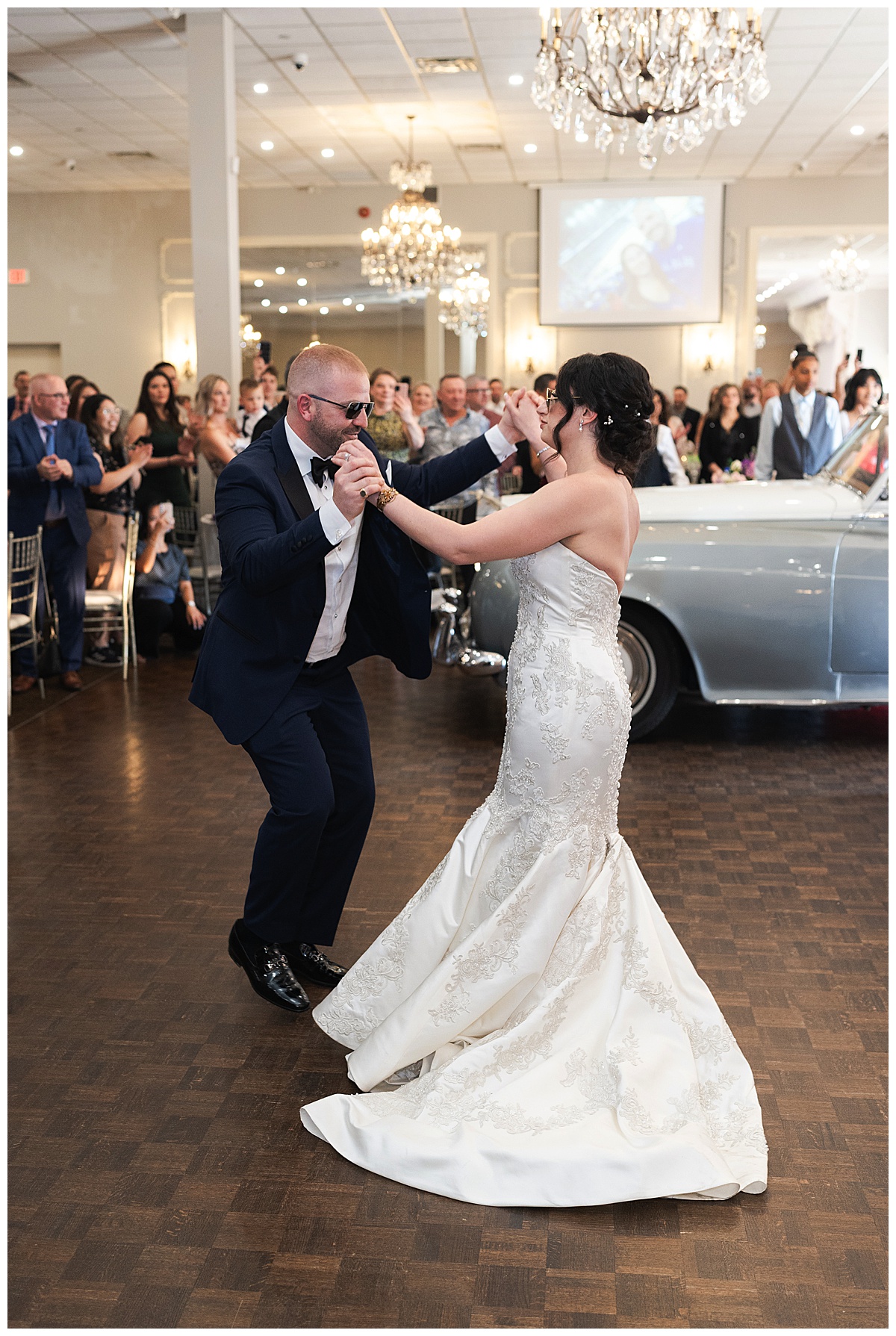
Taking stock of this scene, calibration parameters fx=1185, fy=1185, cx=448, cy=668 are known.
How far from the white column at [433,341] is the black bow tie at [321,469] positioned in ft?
45.3

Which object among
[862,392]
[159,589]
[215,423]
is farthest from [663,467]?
[159,589]

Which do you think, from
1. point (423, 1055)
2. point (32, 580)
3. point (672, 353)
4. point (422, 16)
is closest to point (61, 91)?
point (422, 16)

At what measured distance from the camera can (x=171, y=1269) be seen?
221cm

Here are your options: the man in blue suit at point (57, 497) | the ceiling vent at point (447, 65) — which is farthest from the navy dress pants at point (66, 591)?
the ceiling vent at point (447, 65)

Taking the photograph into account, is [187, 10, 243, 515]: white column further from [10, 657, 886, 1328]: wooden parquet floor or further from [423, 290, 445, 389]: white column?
[423, 290, 445, 389]: white column

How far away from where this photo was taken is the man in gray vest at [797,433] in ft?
26.9

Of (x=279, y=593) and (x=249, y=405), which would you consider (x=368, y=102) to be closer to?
(x=249, y=405)

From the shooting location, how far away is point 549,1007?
2678mm

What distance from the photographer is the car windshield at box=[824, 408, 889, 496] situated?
5.79 m

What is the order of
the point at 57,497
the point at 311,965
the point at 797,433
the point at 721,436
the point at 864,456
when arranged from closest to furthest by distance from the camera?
the point at 311,965
the point at 864,456
the point at 57,497
the point at 797,433
the point at 721,436

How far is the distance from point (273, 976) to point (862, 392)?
6.27 metres

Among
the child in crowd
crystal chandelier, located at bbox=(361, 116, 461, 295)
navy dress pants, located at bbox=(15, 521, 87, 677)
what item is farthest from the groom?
crystal chandelier, located at bbox=(361, 116, 461, 295)

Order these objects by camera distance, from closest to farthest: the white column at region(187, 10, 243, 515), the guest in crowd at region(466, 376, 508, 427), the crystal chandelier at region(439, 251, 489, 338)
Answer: the guest in crowd at region(466, 376, 508, 427) → the white column at region(187, 10, 243, 515) → the crystal chandelier at region(439, 251, 489, 338)

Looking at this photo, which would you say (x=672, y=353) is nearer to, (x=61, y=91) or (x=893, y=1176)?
(x=61, y=91)
